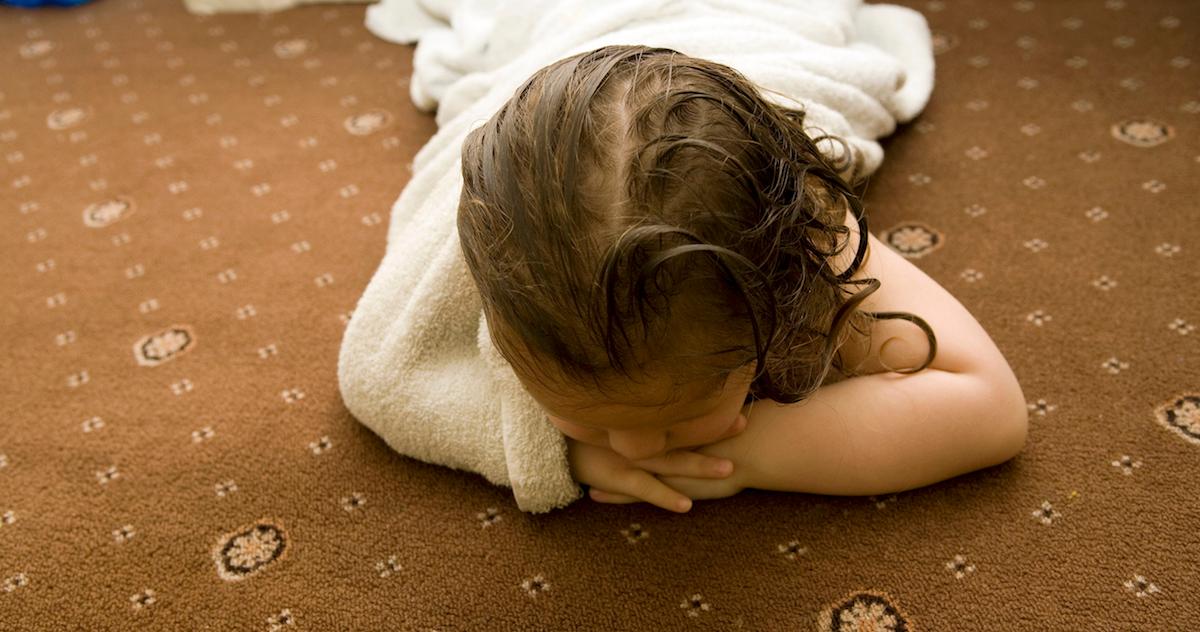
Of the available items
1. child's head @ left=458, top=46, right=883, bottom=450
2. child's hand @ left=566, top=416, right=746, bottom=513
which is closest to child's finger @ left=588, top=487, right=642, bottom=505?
child's hand @ left=566, top=416, right=746, bottom=513

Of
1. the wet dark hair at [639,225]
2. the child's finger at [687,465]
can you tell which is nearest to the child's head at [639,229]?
the wet dark hair at [639,225]

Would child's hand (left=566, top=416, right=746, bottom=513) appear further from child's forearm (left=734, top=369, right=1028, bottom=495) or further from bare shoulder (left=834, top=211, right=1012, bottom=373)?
bare shoulder (left=834, top=211, right=1012, bottom=373)

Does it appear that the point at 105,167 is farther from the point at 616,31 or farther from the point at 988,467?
the point at 988,467

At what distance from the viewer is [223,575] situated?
2.09 ft

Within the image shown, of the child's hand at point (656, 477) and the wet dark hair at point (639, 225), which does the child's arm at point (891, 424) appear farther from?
the wet dark hair at point (639, 225)

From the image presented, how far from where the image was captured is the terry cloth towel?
673mm

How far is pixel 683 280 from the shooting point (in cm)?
46

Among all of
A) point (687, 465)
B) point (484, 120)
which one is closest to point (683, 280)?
point (687, 465)

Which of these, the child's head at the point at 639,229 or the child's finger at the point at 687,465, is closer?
the child's head at the point at 639,229

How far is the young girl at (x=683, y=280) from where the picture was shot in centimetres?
46

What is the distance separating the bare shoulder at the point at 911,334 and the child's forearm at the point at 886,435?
2 cm

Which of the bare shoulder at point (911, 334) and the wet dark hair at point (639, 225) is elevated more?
the wet dark hair at point (639, 225)

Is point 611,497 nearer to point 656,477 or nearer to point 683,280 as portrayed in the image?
point 656,477

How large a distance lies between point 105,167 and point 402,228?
54cm
